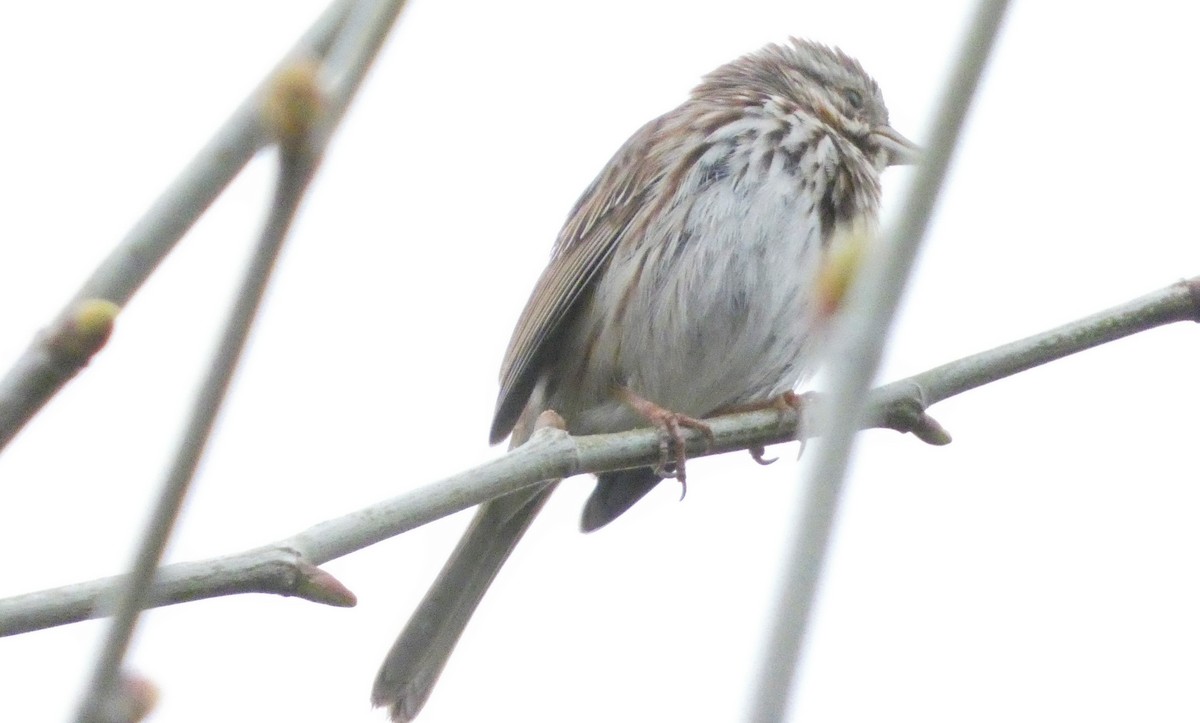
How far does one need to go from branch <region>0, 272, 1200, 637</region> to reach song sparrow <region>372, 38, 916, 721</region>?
67cm

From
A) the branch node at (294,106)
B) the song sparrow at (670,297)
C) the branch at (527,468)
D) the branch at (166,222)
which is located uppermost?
the song sparrow at (670,297)

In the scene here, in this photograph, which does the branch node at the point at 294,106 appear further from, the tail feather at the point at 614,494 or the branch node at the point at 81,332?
the tail feather at the point at 614,494

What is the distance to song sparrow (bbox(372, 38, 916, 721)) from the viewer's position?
5.64m

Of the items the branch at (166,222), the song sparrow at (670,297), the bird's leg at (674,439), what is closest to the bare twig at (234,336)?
the branch at (166,222)

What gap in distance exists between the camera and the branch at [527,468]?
264 centimetres

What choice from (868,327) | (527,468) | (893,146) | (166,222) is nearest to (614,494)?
(893,146)

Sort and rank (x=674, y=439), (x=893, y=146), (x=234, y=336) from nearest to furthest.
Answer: (x=234, y=336), (x=674, y=439), (x=893, y=146)

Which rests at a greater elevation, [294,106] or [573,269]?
[573,269]

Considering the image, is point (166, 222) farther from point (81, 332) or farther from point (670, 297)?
point (670, 297)

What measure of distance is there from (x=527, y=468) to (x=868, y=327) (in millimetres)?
2346

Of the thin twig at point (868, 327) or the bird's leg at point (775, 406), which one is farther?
the bird's leg at point (775, 406)

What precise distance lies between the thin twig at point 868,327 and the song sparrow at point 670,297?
13.2 feet

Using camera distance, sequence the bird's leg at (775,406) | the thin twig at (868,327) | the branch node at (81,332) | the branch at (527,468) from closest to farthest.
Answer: the thin twig at (868,327) → the branch node at (81,332) → the branch at (527,468) → the bird's leg at (775,406)

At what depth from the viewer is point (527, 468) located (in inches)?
143
